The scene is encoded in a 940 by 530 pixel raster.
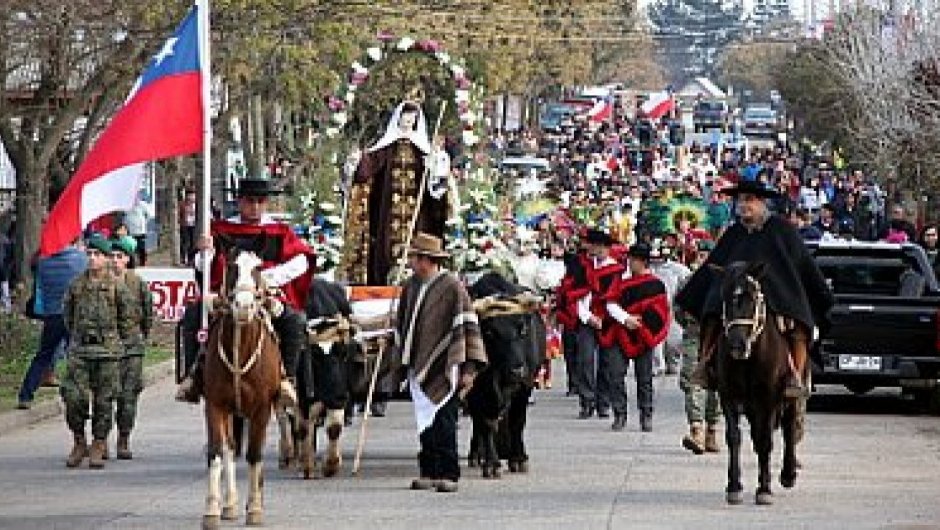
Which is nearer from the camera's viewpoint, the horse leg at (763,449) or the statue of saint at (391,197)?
the horse leg at (763,449)

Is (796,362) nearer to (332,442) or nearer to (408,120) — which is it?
(332,442)

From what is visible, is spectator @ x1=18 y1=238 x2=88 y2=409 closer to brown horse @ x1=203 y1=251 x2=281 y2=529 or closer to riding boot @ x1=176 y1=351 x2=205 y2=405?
riding boot @ x1=176 y1=351 x2=205 y2=405

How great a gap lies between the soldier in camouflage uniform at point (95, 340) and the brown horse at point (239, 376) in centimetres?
437

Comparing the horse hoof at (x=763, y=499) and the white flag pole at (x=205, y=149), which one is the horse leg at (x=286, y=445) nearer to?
the white flag pole at (x=205, y=149)

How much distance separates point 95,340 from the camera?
2073 cm

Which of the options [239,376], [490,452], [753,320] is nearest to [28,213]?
[490,452]

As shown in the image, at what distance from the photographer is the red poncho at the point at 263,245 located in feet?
55.5

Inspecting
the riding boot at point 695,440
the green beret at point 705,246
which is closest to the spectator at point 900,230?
the green beret at point 705,246

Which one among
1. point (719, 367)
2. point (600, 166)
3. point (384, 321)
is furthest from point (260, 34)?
point (600, 166)

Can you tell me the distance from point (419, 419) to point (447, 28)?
120 ft

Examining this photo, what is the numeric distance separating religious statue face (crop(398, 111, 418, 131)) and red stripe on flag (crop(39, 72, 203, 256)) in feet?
19.4

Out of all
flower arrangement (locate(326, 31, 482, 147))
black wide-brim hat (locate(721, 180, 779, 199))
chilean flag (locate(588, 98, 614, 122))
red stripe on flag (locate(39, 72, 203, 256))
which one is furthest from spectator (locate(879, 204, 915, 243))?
chilean flag (locate(588, 98, 614, 122))

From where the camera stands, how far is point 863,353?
2627 centimetres

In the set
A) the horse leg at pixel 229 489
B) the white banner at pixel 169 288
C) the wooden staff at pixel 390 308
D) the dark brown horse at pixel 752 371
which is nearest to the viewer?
the horse leg at pixel 229 489
